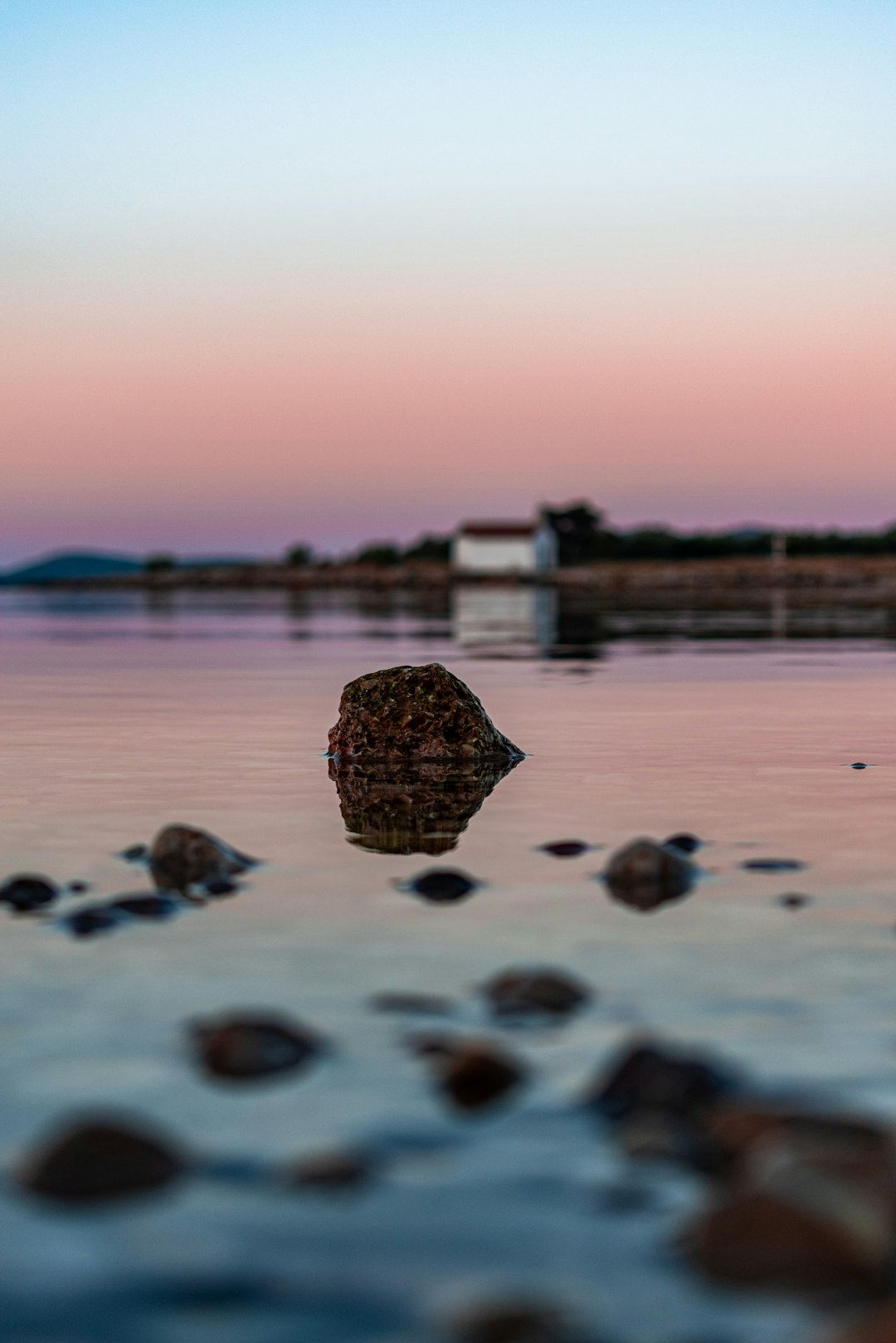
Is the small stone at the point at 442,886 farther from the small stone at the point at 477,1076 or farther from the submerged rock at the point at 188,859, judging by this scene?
the small stone at the point at 477,1076

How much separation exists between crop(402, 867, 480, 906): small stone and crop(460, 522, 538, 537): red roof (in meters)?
150

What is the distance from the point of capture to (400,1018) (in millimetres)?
7465

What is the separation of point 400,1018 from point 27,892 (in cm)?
371

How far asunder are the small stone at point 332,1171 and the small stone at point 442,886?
4527 millimetres

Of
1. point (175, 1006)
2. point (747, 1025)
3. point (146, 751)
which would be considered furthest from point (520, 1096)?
point (146, 751)

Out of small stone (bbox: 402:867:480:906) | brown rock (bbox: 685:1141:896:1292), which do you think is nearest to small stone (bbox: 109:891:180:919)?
small stone (bbox: 402:867:480:906)

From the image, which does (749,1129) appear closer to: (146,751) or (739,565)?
(146,751)

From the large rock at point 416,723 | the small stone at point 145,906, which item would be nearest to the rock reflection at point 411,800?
the large rock at point 416,723

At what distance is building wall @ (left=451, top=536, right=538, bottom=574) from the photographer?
15950 cm

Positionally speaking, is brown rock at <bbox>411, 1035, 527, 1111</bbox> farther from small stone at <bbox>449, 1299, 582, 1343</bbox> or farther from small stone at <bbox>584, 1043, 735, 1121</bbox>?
small stone at <bbox>449, 1299, 582, 1343</bbox>

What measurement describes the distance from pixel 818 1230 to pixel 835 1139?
0.74 metres

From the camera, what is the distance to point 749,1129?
583 centimetres

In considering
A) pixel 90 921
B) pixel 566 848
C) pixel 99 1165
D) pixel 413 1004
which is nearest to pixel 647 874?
pixel 566 848

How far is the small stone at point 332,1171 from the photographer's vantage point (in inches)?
219
